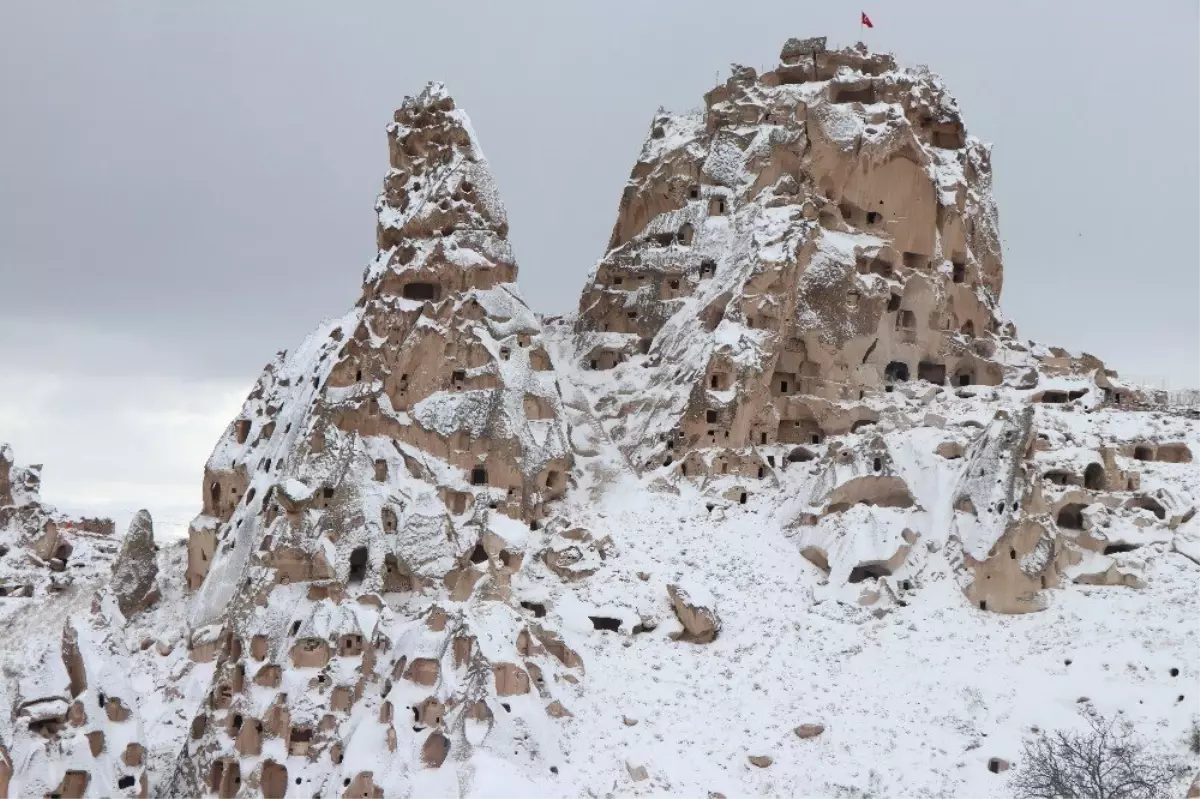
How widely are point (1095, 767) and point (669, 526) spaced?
25.6 metres

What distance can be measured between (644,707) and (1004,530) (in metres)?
16.8

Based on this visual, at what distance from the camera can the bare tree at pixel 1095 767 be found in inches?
A: 2124

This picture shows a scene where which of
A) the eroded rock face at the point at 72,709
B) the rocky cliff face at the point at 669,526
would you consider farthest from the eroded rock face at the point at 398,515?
the eroded rock face at the point at 72,709

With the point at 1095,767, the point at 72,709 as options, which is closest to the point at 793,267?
the point at 1095,767

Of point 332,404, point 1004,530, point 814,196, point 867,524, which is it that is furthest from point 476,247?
point 1004,530

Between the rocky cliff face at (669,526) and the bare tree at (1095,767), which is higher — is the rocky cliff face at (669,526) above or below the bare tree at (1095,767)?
above

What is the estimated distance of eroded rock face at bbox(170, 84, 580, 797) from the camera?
64.0 metres

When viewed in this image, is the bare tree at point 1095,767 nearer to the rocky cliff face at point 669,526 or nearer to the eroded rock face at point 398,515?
the rocky cliff face at point 669,526

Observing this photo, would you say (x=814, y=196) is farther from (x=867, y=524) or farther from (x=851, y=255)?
(x=867, y=524)

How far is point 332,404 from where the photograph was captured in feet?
247

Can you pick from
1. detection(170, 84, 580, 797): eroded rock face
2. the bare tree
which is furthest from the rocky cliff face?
the bare tree

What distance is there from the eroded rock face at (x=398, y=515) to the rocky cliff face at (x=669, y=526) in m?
0.17

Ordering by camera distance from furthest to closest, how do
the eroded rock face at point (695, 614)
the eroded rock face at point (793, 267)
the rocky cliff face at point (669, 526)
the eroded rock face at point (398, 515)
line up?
the eroded rock face at point (793, 267)
the eroded rock face at point (695, 614)
the eroded rock face at point (398, 515)
the rocky cliff face at point (669, 526)

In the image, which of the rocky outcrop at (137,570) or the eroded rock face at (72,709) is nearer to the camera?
the eroded rock face at (72,709)
